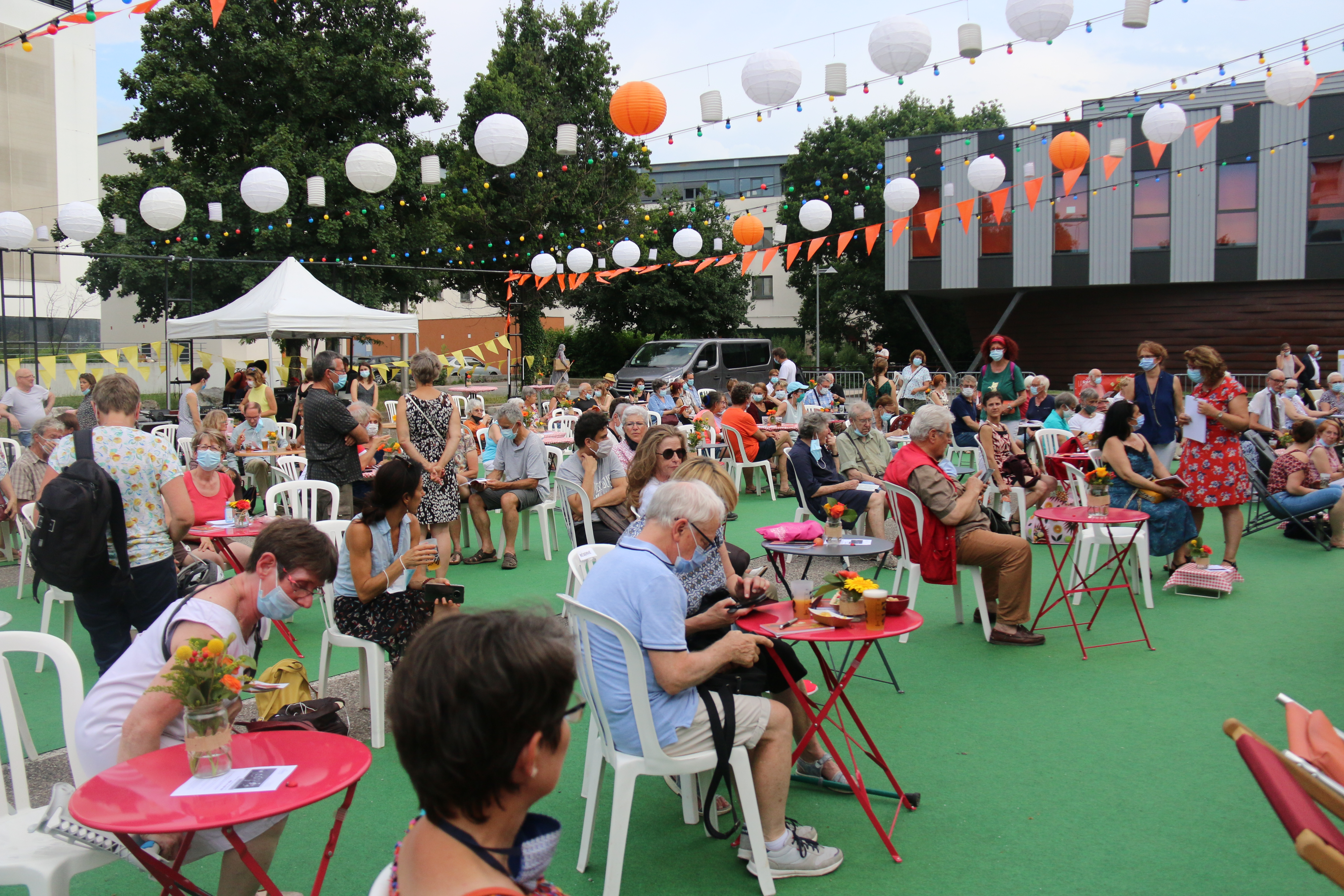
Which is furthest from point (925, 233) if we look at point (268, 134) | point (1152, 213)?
point (268, 134)

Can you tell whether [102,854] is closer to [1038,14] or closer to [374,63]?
[1038,14]

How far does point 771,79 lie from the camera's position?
737cm

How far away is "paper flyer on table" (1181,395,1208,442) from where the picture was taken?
20.5ft

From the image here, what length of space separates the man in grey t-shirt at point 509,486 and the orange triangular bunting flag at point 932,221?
9302mm

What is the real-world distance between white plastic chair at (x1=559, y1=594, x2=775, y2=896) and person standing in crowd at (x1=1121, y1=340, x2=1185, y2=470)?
5.65m

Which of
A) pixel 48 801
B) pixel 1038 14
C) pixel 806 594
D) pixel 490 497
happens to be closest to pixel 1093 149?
pixel 1038 14

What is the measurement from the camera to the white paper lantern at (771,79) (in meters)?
7.32

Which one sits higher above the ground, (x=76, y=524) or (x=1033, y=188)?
(x=1033, y=188)

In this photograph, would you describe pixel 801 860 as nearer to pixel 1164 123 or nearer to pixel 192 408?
pixel 192 408

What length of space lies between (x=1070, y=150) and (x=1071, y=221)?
12265 millimetres

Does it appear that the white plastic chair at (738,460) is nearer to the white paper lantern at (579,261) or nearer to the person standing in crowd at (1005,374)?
the person standing in crowd at (1005,374)

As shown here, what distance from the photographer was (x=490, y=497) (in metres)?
7.17

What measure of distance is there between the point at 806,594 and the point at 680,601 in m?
0.87

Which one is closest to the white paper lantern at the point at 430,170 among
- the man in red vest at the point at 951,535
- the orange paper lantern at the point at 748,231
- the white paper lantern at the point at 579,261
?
the orange paper lantern at the point at 748,231
